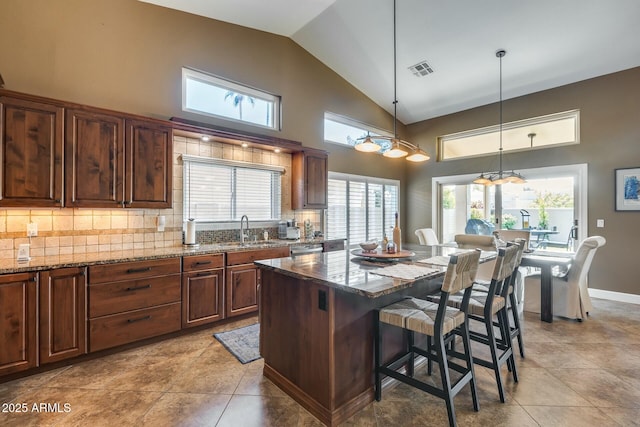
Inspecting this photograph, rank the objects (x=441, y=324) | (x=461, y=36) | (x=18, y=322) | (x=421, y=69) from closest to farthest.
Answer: (x=441, y=324), (x=18, y=322), (x=461, y=36), (x=421, y=69)

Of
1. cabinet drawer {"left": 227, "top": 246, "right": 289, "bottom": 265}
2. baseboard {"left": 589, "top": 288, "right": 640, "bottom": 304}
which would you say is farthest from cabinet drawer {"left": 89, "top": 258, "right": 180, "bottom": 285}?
baseboard {"left": 589, "top": 288, "right": 640, "bottom": 304}

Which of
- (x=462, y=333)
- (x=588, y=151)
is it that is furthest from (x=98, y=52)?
(x=588, y=151)

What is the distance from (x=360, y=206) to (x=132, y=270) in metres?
4.18

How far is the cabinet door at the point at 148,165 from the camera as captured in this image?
315cm

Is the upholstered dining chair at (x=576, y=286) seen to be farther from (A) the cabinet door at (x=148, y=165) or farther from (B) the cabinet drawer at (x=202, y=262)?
(A) the cabinet door at (x=148, y=165)

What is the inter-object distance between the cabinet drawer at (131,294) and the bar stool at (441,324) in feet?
7.18

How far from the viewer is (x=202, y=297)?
11.0 ft

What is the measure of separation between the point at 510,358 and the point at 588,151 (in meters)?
4.21

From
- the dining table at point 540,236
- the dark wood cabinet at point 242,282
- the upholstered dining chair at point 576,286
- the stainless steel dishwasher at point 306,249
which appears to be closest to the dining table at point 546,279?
the upholstered dining chair at point 576,286

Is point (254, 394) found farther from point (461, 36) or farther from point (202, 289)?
point (461, 36)

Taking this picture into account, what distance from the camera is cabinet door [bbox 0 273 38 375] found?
2309mm

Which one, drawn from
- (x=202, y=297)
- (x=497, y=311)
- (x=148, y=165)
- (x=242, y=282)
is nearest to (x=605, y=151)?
(x=497, y=311)

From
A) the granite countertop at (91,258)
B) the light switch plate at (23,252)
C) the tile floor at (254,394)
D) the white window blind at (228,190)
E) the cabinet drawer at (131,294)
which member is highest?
the white window blind at (228,190)

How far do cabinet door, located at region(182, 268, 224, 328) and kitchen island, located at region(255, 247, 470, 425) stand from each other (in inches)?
47.7
